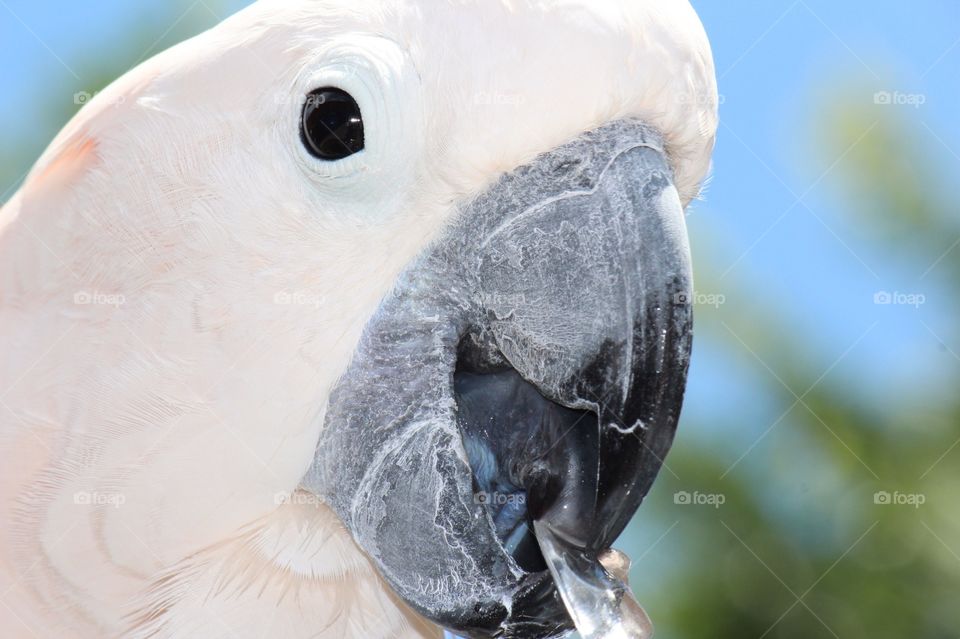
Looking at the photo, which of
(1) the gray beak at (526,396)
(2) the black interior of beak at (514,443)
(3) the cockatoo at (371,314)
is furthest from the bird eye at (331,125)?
(2) the black interior of beak at (514,443)

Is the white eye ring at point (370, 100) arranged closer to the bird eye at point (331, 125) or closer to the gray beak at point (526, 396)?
the bird eye at point (331, 125)

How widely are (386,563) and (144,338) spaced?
655 millimetres

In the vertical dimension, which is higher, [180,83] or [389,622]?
[180,83]

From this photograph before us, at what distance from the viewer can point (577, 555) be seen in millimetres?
2160

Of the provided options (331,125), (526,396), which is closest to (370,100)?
(331,125)

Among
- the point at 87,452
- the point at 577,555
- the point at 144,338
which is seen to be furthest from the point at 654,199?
the point at 87,452

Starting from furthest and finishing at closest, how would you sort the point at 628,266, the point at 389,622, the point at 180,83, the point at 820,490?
the point at 820,490
the point at 389,622
the point at 180,83
the point at 628,266

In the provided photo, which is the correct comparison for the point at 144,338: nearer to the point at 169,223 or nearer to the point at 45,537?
the point at 169,223

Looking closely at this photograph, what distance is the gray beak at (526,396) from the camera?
6.85 ft

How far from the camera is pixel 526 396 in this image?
229 centimetres

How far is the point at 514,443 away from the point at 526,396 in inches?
3.9

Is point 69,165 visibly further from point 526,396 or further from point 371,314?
point 526,396

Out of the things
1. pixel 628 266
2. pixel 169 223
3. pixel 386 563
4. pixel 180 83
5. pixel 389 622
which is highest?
pixel 180 83

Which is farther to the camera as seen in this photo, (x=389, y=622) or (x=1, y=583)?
(x=389, y=622)
